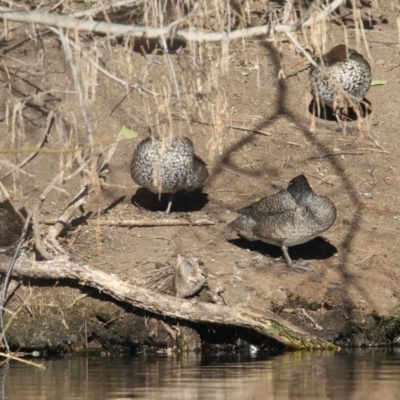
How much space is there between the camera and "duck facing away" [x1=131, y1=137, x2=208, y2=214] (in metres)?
11.5

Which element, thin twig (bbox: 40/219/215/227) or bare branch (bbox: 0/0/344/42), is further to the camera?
thin twig (bbox: 40/219/215/227)

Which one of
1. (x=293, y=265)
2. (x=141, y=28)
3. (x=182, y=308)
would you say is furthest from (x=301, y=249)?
(x=141, y=28)

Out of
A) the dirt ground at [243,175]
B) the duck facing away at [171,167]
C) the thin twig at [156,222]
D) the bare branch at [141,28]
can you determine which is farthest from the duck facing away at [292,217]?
the bare branch at [141,28]

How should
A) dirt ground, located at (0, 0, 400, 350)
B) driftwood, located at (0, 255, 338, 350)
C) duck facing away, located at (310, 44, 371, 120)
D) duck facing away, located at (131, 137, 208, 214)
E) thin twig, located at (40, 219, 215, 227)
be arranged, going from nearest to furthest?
driftwood, located at (0, 255, 338, 350) → dirt ground, located at (0, 0, 400, 350) → duck facing away, located at (131, 137, 208, 214) → thin twig, located at (40, 219, 215, 227) → duck facing away, located at (310, 44, 371, 120)

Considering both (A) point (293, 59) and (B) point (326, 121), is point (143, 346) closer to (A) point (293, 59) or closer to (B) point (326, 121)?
(B) point (326, 121)

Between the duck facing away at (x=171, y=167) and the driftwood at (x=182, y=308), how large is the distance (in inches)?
62.3

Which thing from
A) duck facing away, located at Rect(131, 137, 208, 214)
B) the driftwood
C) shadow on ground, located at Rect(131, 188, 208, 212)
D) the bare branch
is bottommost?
the driftwood

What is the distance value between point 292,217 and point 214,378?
2.46m

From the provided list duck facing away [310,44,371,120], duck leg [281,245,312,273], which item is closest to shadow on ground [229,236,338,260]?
duck leg [281,245,312,273]

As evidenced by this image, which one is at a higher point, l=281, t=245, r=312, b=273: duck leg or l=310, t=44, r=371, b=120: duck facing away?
l=310, t=44, r=371, b=120: duck facing away

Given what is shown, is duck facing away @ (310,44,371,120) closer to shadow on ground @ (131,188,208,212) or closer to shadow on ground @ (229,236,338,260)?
shadow on ground @ (131,188,208,212)

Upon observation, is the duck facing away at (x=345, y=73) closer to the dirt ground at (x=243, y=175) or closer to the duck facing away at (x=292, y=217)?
the dirt ground at (x=243, y=175)

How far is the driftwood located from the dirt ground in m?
0.25

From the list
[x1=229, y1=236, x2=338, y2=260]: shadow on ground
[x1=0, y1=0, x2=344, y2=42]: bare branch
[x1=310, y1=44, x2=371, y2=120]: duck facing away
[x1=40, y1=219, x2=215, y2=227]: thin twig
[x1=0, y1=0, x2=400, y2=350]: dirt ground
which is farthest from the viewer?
[x1=310, y1=44, x2=371, y2=120]: duck facing away
